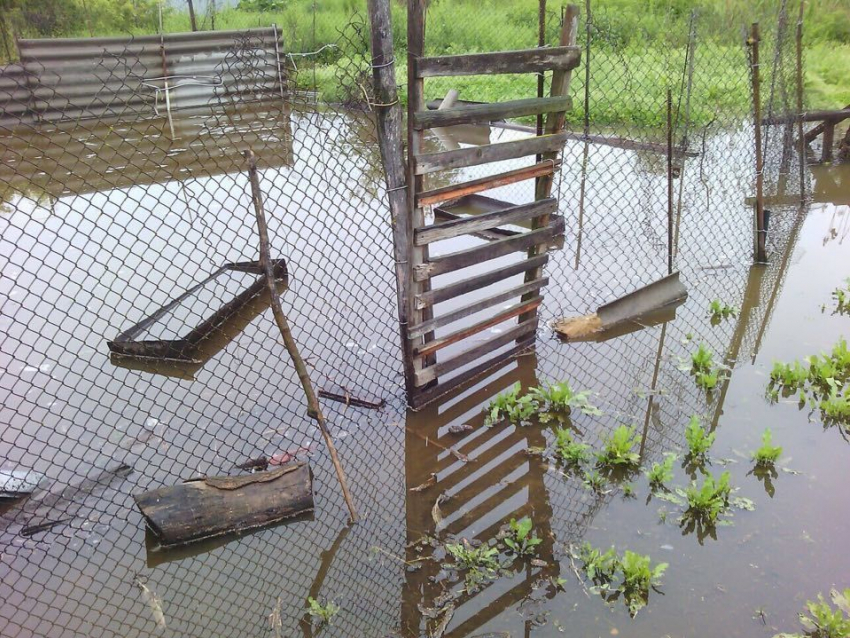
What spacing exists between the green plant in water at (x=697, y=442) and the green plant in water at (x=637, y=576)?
1.05m

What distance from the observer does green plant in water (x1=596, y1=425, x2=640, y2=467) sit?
407cm

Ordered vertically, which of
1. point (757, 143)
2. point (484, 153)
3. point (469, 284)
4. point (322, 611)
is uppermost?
point (484, 153)

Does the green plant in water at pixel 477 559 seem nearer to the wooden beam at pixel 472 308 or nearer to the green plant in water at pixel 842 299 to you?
the wooden beam at pixel 472 308

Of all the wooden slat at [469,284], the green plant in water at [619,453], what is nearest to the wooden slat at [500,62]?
the wooden slat at [469,284]

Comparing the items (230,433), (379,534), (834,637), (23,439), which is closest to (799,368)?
(834,637)

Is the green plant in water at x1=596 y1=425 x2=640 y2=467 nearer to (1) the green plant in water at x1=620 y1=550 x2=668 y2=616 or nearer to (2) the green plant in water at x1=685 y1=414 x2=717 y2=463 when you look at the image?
(2) the green plant in water at x1=685 y1=414 x2=717 y2=463

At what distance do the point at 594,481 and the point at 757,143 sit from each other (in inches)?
155

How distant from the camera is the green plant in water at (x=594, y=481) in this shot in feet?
12.9

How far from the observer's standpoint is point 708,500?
3635mm

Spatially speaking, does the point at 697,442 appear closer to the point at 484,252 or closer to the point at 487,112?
the point at 484,252

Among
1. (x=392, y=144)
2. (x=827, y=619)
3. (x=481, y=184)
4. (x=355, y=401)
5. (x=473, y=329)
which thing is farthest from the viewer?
(x=473, y=329)

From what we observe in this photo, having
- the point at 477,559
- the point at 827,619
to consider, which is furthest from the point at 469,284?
the point at 827,619

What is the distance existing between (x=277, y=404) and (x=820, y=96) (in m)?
12.0

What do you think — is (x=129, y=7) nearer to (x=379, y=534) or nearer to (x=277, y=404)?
(x=277, y=404)
